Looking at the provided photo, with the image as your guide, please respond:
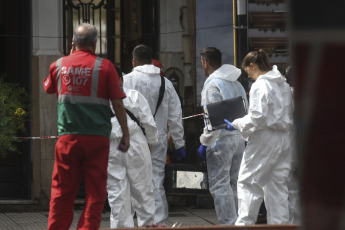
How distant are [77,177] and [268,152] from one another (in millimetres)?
2126

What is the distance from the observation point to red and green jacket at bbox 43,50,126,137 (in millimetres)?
5488

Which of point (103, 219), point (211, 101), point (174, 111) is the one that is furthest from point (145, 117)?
point (103, 219)

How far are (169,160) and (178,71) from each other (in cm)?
130

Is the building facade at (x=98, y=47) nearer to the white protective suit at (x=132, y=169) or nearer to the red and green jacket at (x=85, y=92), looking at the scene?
the white protective suit at (x=132, y=169)

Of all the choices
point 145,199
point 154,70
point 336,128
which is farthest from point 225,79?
point 336,128

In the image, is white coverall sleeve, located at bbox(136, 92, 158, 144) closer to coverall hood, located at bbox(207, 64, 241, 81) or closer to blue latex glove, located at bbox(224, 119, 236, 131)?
blue latex glove, located at bbox(224, 119, 236, 131)

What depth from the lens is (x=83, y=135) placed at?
549cm

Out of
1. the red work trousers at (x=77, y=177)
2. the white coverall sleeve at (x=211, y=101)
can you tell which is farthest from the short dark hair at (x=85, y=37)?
the white coverall sleeve at (x=211, y=101)

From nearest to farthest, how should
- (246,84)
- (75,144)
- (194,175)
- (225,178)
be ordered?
(75,144), (225,178), (194,175), (246,84)

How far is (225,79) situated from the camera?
8156mm

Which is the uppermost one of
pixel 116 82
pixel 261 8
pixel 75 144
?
pixel 261 8

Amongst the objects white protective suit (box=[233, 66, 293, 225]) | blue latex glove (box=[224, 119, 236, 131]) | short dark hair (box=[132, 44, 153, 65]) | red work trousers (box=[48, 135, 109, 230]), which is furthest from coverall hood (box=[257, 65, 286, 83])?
red work trousers (box=[48, 135, 109, 230])

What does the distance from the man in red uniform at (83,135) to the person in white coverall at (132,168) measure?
1.69 m

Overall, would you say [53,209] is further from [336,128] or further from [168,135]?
[336,128]
